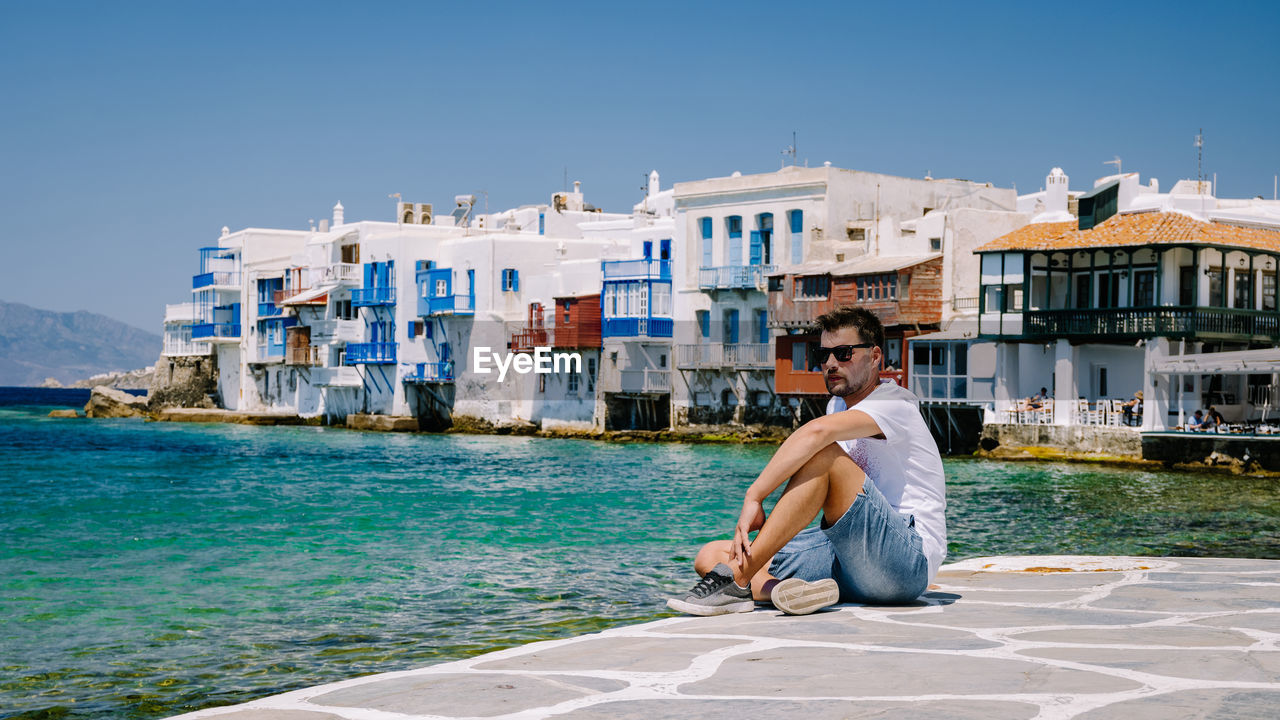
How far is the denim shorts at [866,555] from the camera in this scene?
6.94 metres

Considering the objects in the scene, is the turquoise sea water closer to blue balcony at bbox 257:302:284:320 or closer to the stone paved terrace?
the stone paved terrace

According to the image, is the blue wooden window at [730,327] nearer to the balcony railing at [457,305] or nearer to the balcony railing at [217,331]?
the balcony railing at [457,305]

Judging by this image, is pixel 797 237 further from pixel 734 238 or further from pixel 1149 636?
pixel 1149 636

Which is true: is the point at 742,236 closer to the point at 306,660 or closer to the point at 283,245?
the point at 283,245

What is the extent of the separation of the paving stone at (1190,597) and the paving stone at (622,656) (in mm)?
2651

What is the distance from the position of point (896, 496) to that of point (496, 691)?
8.67 ft

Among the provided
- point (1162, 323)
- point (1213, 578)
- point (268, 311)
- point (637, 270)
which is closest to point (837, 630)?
point (1213, 578)

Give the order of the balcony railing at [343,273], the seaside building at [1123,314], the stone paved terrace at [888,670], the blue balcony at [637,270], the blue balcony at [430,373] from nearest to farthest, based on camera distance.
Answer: the stone paved terrace at [888,670] < the seaside building at [1123,314] < the blue balcony at [637,270] < the blue balcony at [430,373] < the balcony railing at [343,273]

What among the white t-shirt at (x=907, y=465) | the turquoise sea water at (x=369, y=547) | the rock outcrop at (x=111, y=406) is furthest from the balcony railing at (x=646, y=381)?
the white t-shirt at (x=907, y=465)

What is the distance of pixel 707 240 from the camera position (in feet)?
183

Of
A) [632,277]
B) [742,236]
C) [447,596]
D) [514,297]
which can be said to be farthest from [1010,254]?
[447,596]

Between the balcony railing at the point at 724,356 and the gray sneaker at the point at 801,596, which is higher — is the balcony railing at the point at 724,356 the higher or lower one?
the higher one

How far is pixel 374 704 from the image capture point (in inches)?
213

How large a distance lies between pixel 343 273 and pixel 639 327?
70.3 feet
